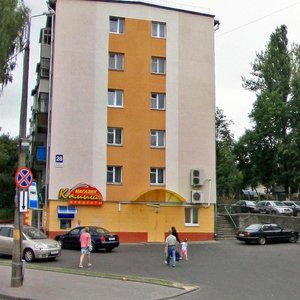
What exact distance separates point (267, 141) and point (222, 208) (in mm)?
14078

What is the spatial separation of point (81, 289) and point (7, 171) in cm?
5655

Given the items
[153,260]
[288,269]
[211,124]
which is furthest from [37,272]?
[211,124]

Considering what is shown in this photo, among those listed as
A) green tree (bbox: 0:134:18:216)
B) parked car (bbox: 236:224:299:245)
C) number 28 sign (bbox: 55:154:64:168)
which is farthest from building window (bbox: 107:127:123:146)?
green tree (bbox: 0:134:18:216)

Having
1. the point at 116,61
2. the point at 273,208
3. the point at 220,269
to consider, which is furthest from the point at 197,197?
the point at 220,269

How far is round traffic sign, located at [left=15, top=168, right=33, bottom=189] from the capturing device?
47.4ft

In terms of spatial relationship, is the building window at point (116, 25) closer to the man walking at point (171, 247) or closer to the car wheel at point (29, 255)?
the car wheel at point (29, 255)

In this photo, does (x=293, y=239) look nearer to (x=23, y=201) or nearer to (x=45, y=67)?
(x=45, y=67)

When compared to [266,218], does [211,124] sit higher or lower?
higher

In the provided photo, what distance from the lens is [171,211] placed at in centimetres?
3875

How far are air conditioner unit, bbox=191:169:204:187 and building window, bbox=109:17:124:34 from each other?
12212 mm

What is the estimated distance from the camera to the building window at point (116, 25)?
39344 mm

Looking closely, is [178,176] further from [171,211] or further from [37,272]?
[37,272]

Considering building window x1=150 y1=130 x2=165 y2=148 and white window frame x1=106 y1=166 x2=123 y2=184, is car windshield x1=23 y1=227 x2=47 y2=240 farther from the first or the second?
building window x1=150 y1=130 x2=165 y2=148

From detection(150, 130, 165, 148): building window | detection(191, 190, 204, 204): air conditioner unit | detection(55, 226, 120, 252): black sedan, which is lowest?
detection(55, 226, 120, 252): black sedan
